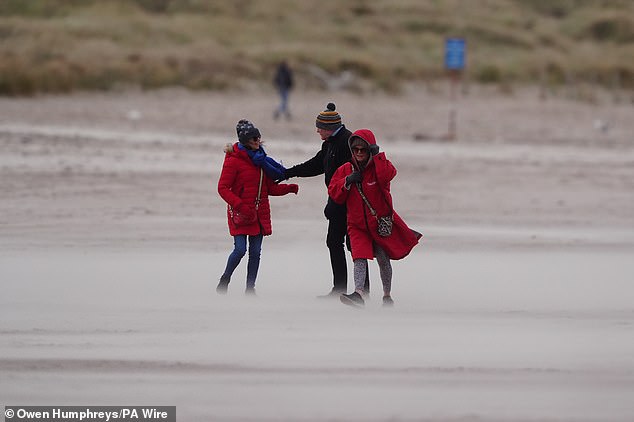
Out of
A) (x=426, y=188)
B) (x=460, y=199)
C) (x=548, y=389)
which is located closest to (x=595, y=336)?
(x=548, y=389)

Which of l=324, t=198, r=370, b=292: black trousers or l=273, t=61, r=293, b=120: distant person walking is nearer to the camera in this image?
l=324, t=198, r=370, b=292: black trousers

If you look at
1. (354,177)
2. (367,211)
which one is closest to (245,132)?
(354,177)

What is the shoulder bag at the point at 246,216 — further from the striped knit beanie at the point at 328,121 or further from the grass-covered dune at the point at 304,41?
the grass-covered dune at the point at 304,41

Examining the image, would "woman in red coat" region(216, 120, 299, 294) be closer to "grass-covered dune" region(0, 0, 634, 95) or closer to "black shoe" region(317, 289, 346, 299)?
"black shoe" region(317, 289, 346, 299)

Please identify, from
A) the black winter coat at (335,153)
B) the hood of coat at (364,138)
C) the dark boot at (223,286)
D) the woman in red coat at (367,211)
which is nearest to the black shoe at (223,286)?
the dark boot at (223,286)

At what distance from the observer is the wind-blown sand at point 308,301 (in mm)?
6727

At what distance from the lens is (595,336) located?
827 cm

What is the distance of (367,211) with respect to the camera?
908 cm

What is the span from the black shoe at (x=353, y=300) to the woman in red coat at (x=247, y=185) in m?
0.85

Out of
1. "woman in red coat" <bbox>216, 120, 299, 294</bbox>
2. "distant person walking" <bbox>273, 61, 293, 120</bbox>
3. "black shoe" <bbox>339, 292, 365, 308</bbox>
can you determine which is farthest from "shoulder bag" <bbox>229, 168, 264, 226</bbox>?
"distant person walking" <bbox>273, 61, 293, 120</bbox>

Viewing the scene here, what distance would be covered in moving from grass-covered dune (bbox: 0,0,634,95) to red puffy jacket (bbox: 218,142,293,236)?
1162 inches

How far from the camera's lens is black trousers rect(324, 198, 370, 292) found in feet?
30.8

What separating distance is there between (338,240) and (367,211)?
1.78ft

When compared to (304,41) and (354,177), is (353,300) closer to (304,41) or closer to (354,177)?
(354,177)
